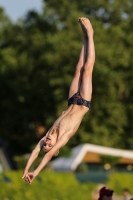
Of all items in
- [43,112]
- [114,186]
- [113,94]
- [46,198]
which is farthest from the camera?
[43,112]

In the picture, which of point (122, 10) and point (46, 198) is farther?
point (122, 10)

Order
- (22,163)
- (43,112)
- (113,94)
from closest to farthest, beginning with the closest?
(22,163)
(113,94)
(43,112)

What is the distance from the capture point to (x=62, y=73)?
55219 millimetres

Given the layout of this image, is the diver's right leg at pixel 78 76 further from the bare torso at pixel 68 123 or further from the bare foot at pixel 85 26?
the bare torso at pixel 68 123

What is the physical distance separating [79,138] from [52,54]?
275 inches

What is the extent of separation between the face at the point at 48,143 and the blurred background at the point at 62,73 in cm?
3406

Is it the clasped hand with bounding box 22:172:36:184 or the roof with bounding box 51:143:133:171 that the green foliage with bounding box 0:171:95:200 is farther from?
the roof with bounding box 51:143:133:171

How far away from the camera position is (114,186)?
1147 inches

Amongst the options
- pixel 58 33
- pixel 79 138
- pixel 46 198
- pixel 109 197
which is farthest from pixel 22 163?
pixel 109 197

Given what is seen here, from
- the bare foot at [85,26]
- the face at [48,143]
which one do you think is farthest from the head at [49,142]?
the bare foot at [85,26]

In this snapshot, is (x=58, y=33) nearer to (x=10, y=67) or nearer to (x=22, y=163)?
(x=10, y=67)

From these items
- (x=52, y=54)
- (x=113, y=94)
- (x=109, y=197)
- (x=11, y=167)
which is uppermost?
(x=52, y=54)

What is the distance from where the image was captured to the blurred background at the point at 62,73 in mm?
54562

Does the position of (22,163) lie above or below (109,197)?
above
